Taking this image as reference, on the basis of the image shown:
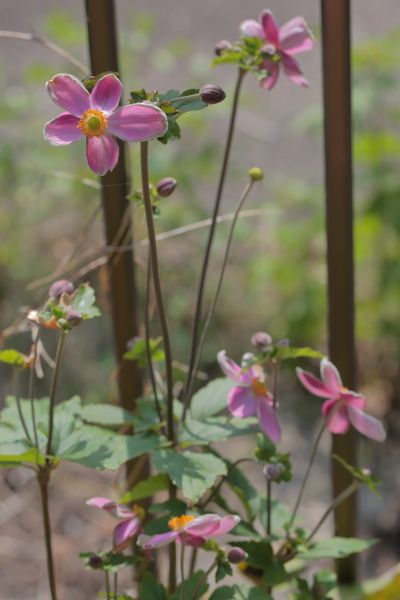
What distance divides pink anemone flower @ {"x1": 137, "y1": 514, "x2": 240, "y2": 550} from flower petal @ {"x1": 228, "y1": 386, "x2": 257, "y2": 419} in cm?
12

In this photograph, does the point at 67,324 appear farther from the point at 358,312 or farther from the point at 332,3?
the point at 358,312

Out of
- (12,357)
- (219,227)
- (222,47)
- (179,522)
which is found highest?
(222,47)

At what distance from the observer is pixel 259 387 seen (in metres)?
0.89

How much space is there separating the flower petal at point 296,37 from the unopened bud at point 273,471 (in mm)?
392

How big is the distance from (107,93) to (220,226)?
5.87 feet

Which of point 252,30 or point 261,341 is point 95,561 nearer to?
point 261,341

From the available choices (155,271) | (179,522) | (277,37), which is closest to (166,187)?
(155,271)

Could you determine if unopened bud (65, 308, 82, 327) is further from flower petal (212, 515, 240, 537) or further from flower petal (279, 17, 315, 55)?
flower petal (279, 17, 315, 55)

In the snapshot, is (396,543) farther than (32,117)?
No

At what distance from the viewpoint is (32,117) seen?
2.62 meters

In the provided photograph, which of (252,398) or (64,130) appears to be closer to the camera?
(64,130)

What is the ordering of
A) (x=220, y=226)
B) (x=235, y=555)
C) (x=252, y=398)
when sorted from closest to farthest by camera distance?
(x=235, y=555), (x=252, y=398), (x=220, y=226)

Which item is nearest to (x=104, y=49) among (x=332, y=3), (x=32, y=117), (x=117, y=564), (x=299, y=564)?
(x=332, y=3)

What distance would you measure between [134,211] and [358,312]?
1.28m
